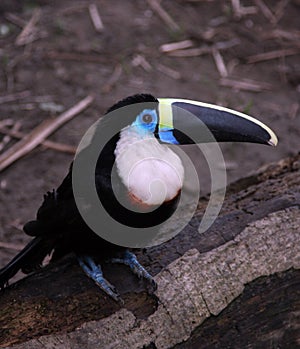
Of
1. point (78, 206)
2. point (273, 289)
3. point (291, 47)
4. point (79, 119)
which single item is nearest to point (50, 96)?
point (79, 119)

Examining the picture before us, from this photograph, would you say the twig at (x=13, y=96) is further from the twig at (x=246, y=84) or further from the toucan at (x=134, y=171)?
the toucan at (x=134, y=171)

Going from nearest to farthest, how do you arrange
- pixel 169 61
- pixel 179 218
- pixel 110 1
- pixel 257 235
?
pixel 257 235 < pixel 179 218 < pixel 169 61 < pixel 110 1

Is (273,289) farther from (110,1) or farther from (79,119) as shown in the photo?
(110,1)

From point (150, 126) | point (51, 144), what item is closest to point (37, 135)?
point (51, 144)

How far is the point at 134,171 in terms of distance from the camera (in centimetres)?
268

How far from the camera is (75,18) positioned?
18.8ft

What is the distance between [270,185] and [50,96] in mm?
2421

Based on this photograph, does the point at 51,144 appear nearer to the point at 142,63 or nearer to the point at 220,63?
the point at 142,63

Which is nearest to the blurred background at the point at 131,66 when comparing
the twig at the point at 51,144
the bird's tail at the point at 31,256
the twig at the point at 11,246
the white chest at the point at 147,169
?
the twig at the point at 51,144

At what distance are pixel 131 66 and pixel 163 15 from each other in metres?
0.79

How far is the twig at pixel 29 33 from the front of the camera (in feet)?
18.0

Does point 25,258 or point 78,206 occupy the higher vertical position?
point 78,206

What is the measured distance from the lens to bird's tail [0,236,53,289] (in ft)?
9.22

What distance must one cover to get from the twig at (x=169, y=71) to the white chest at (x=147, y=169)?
8.64 feet
